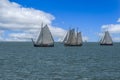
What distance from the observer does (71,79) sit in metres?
67.1

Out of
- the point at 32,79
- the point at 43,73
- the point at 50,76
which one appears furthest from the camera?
the point at 43,73

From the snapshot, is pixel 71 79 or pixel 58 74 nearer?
pixel 71 79

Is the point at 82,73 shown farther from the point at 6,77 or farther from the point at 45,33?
the point at 45,33

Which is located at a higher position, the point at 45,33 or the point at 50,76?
the point at 45,33

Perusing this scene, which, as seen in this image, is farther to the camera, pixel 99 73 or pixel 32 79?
pixel 99 73

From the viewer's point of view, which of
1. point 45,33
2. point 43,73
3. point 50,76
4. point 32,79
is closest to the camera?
point 32,79

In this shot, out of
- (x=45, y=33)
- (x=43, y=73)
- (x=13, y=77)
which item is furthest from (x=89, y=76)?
(x=45, y=33)

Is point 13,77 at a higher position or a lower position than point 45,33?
lower

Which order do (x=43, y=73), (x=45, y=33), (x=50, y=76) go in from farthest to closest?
(x=45, y=33) < (x=43, y=73) < (x=50, y=76)

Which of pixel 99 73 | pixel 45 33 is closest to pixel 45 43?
pixel 45 33

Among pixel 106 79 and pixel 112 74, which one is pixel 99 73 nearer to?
pixel 112 74

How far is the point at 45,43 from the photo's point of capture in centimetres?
19900

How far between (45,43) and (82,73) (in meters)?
123

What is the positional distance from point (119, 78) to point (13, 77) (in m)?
19.9
